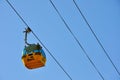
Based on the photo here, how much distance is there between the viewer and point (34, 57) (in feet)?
34.2

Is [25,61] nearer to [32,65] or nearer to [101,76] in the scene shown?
[32,65]

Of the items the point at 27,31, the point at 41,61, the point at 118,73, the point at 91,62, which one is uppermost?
the point at 27,31

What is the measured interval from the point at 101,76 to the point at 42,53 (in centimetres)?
319

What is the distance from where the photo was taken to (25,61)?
416 inches

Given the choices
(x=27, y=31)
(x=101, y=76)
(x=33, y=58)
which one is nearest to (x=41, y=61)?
(x=33, y=58)

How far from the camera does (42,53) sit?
34.8 feet

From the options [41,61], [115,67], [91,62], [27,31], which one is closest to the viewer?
[41,61]

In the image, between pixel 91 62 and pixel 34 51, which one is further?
pixel 91 62

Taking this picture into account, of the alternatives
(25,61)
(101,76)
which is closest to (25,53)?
(25,61)

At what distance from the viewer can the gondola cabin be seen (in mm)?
10376

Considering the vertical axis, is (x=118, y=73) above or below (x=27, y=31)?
below

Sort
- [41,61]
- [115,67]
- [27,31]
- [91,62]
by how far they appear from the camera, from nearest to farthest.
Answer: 1. [41,61]
2. [27,31]
3. [91,62]
4. [115,67]

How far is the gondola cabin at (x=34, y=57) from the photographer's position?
10.4 m

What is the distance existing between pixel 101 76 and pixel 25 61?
3429 mm
